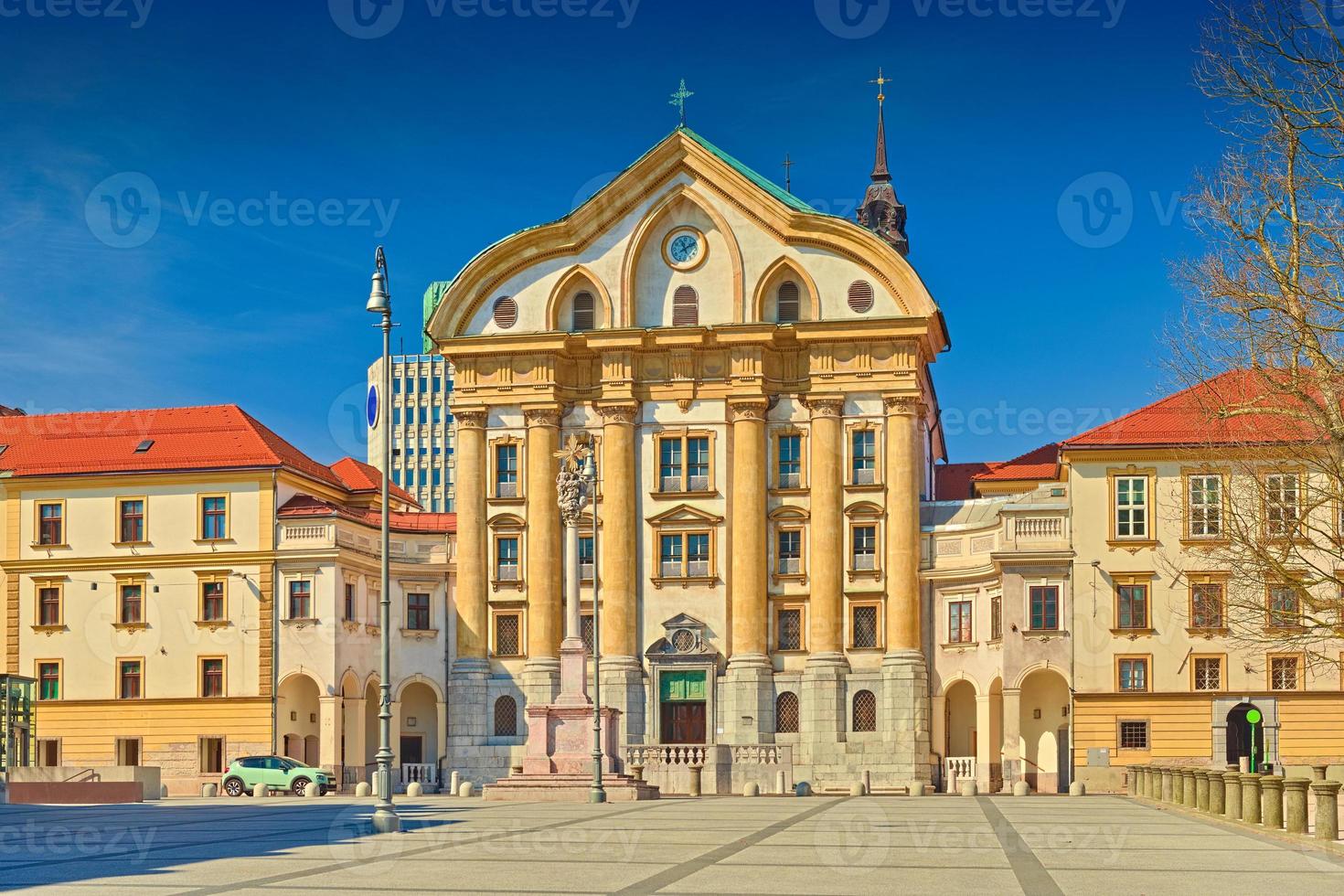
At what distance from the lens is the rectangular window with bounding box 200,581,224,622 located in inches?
Result: 2781

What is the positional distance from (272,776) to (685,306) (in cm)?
2518

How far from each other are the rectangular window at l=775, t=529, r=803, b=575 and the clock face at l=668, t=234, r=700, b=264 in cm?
1184

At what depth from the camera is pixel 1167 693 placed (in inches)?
2559

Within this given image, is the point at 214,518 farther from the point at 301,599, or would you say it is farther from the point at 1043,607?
the point at 1043,607

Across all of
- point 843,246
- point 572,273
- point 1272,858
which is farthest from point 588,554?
point 1272,858

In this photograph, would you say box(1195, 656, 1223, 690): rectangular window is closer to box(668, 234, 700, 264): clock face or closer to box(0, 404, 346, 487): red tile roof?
box(668, 234, 700, 264): clock face

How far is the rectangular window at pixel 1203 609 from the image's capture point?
6512 centimetres

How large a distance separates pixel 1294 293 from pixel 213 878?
2270 centimetres

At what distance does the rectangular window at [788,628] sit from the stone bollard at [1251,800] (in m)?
35.4

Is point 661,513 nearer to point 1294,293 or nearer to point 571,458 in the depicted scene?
point 571,458

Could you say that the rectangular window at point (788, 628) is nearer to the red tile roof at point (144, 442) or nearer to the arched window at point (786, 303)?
the arched window at point (786, 303)

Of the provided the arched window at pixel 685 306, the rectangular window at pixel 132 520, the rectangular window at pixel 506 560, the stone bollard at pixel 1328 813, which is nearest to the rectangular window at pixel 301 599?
the rectangular window at pixel 132 520

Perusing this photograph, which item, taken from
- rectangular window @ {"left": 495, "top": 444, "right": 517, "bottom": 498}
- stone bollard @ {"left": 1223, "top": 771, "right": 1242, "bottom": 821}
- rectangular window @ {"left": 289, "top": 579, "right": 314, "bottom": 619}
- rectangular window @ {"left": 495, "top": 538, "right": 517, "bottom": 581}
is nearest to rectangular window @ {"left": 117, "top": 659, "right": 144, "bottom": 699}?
rectangular window @ {"left": 289, "top": 579, "right": 314, "bottom": 619}

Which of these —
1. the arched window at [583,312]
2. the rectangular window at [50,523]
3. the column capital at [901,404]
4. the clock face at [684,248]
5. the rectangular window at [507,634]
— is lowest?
the rectangular window at [507,634]
